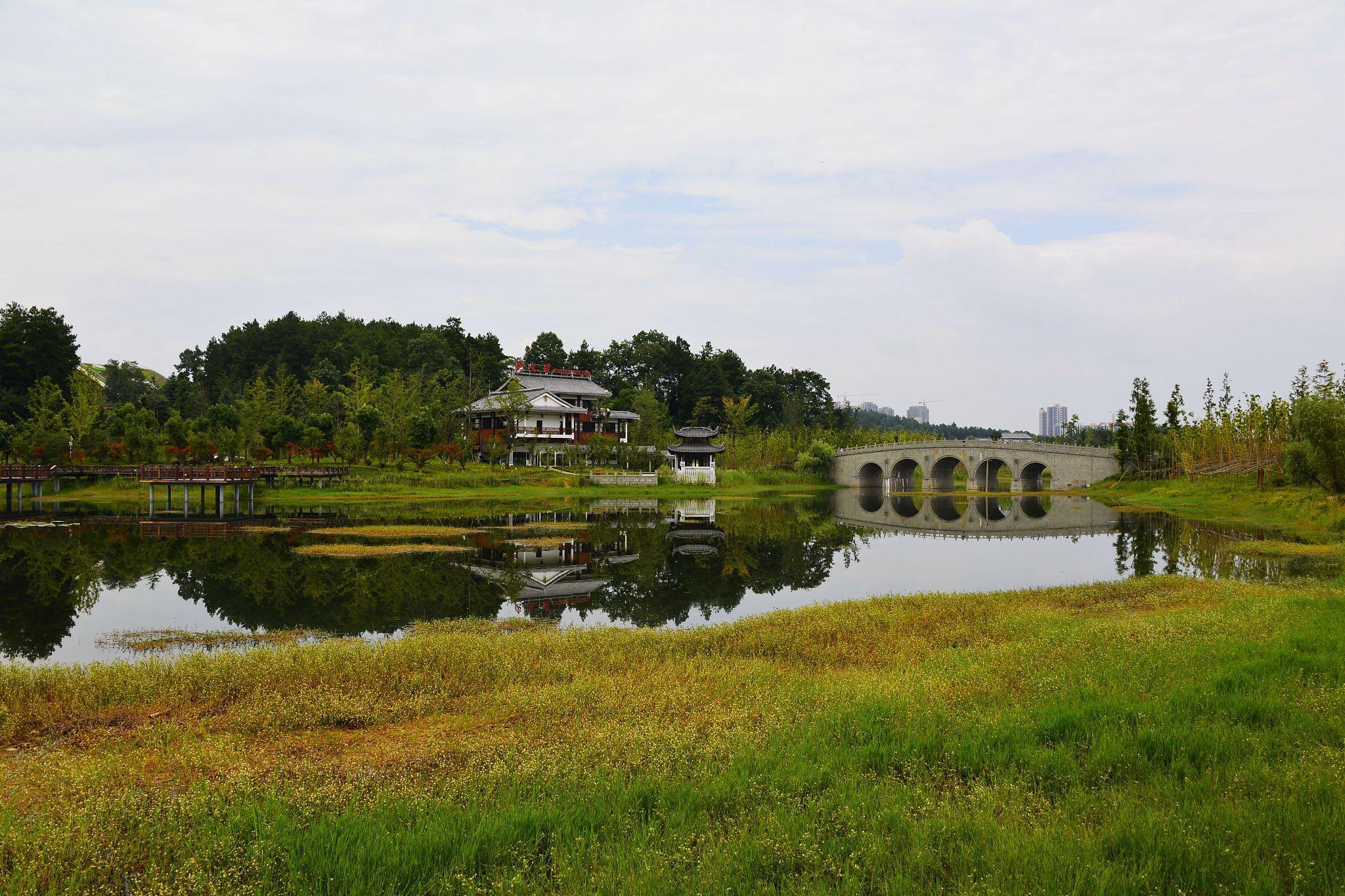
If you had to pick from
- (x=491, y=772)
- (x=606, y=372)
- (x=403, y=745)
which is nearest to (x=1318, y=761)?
(x=491, y=772)

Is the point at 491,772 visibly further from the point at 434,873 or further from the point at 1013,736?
the point at 1013,736

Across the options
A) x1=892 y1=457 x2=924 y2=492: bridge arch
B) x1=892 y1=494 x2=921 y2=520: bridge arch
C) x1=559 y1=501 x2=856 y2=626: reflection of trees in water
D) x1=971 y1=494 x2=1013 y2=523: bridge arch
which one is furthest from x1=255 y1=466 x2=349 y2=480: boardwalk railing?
x1=892 y1=457 x2=924 y2=492: bridge arch

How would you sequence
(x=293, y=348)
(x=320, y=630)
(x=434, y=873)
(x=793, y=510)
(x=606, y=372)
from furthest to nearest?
(x=606, y=372) < (x=293, y=348) < (x=793, y=510) < (x=320, y=630) < (x=434, y=873)

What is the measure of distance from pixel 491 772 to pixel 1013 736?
178 inches

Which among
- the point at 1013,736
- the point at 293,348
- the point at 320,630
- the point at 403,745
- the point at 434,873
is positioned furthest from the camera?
the point at 293,348

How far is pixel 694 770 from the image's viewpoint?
6.47 meters

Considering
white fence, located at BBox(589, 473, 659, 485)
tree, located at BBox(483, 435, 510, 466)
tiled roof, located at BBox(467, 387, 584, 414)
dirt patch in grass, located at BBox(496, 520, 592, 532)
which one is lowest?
dirt patch in grass, located at BBox(496, 520, 592, 532)

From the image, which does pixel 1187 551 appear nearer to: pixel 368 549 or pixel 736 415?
pixel 368 549

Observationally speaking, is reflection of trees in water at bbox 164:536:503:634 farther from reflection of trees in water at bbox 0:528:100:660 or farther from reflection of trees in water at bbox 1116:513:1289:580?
reflection of trees in water at bbox 1116:513:1289:580

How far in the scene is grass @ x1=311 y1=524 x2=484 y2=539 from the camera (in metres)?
29.7

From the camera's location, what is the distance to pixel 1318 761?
5.84 m

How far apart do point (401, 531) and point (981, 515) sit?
34.3 meters

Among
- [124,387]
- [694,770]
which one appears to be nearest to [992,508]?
[694,770]

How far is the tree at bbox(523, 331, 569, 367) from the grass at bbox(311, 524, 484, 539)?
65.5m
